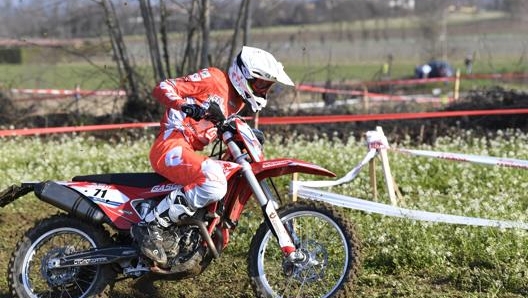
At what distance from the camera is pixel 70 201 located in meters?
5.55

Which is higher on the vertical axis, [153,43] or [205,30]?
[205,30]

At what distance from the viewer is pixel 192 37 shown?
15.0 metres

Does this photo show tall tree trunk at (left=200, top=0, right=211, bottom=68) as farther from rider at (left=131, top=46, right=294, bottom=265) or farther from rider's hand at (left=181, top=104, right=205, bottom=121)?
rider's hand at (left=181, top=104, right=205, bottom=121)

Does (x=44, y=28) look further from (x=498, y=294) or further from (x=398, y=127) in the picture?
(x=498, y=294)

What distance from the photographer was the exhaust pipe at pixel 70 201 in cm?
552

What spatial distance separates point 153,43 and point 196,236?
10284 millimetres

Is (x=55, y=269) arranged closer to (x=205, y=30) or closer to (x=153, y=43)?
(x=205, y=30)

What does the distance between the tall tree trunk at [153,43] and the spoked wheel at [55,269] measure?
31.8ft

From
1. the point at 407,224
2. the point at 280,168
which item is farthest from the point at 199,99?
the point at 407,224

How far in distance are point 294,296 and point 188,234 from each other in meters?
0.85

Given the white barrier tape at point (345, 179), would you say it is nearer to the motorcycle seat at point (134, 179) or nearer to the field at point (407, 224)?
the field at point (407, 224)

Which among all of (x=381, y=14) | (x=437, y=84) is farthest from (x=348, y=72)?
(x=381, y=14)

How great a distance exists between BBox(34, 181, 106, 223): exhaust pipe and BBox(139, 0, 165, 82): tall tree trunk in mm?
9655

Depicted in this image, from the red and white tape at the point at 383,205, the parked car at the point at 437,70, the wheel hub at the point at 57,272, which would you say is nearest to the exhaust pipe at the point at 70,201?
the wheel hub at the point at 57,272
